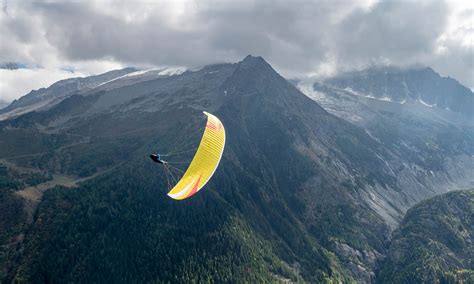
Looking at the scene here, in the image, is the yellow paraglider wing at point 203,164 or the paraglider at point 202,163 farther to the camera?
the yellow paraglider wing at point 203,164

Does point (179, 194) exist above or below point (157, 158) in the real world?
below

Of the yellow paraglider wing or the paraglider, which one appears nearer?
the paraglider

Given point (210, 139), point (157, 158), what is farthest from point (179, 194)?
point (210, 139)

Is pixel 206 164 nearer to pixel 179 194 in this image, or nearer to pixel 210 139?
pixel 210 139

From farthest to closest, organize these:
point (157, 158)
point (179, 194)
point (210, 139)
Answer: point (210, 139) < point (157, 158) < point (179, 194)

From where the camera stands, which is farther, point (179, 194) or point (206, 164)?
point (206, 164)

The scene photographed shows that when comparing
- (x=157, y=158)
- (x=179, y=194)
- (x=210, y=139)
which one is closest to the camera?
(x=179, y=194)

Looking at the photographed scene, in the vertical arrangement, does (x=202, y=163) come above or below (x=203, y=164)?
above
